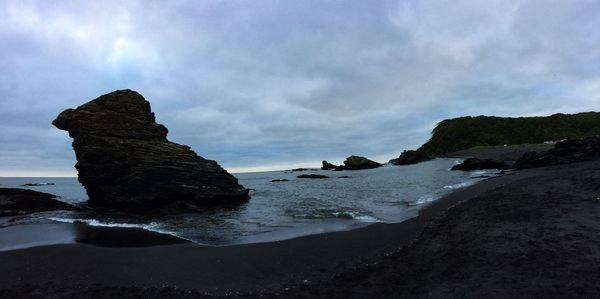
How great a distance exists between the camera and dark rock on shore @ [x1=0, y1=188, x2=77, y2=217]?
90.7 ft

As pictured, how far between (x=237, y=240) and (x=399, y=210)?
10240mm

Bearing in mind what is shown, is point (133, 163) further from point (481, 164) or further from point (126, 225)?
point (481, 164)

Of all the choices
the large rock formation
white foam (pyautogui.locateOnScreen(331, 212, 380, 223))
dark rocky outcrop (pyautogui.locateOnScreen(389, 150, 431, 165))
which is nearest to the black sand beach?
white foam (pyautogui.locateOnScreen(331, 212, 380, 223))

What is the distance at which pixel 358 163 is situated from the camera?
127875 millimetres

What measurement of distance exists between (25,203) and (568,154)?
5008 centimetres

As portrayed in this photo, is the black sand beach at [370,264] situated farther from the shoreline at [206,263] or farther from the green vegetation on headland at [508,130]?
the green vegetation on headland at [508,130]

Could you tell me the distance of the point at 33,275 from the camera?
32.3ft

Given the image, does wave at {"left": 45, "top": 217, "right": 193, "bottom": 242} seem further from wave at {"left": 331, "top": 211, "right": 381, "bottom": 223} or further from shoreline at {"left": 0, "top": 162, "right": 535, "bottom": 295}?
wave at {"left": 331, "top": 211, "right": 381, "bottom": 223}

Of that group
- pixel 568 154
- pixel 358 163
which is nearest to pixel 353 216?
pixel 568 154

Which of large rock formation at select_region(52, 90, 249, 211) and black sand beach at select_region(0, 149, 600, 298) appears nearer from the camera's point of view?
black sand beach at select_region(0, 149, 600, 298)

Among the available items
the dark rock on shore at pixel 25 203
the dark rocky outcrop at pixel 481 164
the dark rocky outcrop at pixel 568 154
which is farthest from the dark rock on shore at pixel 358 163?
the dark rock on shore at pixel 25 203

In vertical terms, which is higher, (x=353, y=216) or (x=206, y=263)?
(x=353, y=216)

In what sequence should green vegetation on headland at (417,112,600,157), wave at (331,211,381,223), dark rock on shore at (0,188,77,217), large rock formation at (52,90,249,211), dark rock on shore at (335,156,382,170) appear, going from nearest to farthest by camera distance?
1. wave at (331,211,381,223)
2. dark rock on shore at (0,188,77,217)
3. large rock formation at (52,90,249,211)
4. green vegetation on headland at (417,112,600,157)
5. dark rock on shore at (335,156,382,170)

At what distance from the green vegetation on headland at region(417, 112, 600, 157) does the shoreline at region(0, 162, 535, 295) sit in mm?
113518
